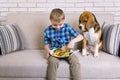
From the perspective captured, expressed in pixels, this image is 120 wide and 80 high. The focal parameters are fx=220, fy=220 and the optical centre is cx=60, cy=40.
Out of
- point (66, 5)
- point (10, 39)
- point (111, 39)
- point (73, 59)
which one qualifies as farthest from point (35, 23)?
point (111, 39)

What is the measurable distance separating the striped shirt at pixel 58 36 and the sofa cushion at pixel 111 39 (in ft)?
0.97

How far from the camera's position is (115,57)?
6.34ft

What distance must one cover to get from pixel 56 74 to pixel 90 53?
18.5 inches

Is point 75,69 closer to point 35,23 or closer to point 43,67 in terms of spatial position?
point 43,67

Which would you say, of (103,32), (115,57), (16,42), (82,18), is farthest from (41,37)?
(115,57)

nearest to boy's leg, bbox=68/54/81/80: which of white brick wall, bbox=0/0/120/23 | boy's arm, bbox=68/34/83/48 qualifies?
boy's arm, bbox=68/34/83/48

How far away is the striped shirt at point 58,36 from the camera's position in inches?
81.5

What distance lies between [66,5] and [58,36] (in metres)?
0.61

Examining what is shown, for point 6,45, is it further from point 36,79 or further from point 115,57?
point 115,57

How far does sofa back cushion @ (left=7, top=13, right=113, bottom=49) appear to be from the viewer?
228 centimetres

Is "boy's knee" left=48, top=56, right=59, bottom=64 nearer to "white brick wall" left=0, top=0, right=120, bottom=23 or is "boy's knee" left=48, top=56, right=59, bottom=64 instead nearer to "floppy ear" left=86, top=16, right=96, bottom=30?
"floppy ear" left=86, top=16, right=96, bottom=30

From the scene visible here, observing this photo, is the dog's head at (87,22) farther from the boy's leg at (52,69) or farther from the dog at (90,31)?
the boy's leg at (52,69)

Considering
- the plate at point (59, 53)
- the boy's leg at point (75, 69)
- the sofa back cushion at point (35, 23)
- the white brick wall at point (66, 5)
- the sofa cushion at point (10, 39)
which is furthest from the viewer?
the white brick wall at point (66, 5)

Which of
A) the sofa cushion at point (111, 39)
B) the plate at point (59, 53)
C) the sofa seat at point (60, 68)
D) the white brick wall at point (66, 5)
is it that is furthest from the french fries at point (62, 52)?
the white brick wall at point (66, 5)
